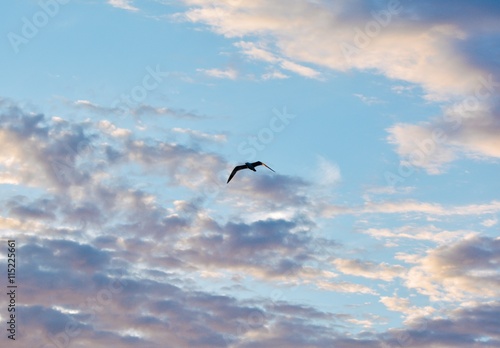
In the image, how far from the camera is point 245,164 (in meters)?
198
